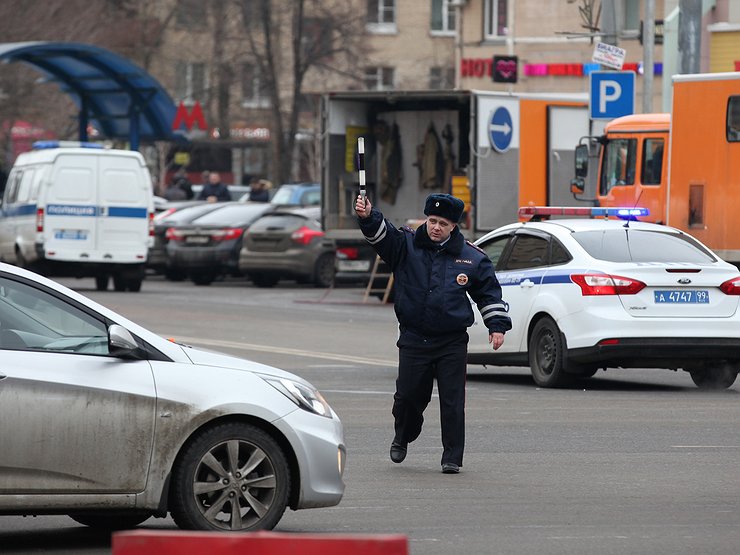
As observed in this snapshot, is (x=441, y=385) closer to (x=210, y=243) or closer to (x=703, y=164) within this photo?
(x=703, y=164)

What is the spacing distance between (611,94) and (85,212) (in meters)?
8.92

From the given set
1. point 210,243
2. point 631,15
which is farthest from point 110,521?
point 631,15

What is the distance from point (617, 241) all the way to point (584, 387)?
1.42 metres

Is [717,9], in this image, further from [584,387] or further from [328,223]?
[584,387]

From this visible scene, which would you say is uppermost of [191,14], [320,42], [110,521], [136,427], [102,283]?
[191,14]

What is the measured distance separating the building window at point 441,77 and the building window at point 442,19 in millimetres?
2511

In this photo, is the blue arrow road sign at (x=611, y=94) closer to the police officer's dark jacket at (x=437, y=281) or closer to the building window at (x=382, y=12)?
the police officer's dark jacket at (x=437, y=281)

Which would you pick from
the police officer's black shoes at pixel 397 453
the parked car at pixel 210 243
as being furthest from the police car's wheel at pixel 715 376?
the parked car at pixel 210 243

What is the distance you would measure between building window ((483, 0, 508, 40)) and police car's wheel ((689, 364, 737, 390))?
129 feet

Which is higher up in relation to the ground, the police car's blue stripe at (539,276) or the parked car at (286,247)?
the police car's blue stripe at (539,276)

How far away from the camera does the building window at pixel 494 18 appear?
54.3m

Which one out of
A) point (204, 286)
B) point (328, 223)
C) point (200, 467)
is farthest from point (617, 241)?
point (204, 286)

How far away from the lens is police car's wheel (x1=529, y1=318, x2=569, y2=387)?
14.7 metres

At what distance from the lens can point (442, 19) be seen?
75.3m
